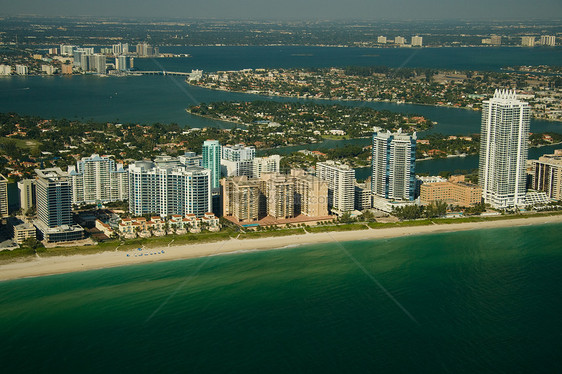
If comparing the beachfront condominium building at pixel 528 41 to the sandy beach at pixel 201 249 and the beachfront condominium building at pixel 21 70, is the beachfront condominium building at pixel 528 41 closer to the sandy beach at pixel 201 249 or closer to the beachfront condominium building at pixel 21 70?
the beachfront condominium building at pixel 21 70

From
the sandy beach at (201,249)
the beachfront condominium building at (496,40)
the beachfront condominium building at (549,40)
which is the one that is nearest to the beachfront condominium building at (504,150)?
the sandy beach at (201,249)

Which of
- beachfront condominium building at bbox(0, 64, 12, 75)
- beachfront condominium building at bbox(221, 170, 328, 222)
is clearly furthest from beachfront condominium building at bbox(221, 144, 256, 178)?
beachfront condominium building at bbox(0, 64, 12, 75)

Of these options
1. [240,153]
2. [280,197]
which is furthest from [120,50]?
[280,197]

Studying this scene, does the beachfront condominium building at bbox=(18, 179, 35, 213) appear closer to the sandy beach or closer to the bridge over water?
the sandy beach

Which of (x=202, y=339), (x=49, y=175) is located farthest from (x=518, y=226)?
(x=49, y=175)

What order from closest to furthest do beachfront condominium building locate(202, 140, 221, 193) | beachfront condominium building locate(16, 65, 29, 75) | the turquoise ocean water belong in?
1. the turquoise ocean water
2. beachfront condominium building locate(202, 140, 221, 193)
3. beachfront condominium building locate(16, 65, 29, 75)

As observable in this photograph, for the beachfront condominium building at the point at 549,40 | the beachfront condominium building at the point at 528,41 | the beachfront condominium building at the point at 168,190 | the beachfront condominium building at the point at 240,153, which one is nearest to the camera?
the beachfront condominium building at the point at 168,190

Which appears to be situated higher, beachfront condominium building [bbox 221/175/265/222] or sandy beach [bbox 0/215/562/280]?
beachfront condominium building [bbox 221/175/265/222]
